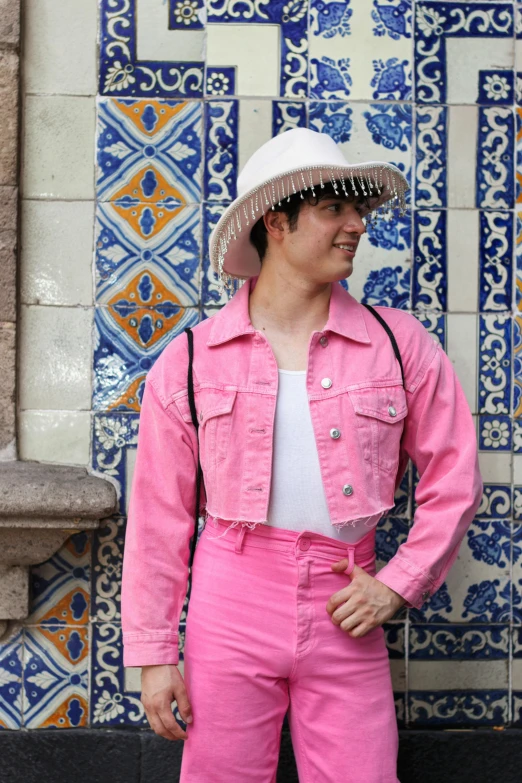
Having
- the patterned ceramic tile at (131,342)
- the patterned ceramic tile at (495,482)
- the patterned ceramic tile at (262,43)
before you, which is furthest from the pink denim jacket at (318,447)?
the patterned ceramic tile at (262,43)

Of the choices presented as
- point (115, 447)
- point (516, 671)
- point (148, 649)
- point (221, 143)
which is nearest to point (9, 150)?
point (221, 143)

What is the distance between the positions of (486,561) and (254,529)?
3.59 feet

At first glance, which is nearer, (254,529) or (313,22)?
(254,529)

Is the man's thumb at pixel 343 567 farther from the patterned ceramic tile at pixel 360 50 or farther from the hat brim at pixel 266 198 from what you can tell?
the patterned ceramic tile at pixel 360 50

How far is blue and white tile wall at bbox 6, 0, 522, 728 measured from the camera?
9.02 ft

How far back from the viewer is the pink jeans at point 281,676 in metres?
1.93

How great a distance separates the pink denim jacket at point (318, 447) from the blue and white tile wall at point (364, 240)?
0.69 meters

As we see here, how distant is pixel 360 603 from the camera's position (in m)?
1.94

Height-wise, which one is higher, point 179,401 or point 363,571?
point 179,401

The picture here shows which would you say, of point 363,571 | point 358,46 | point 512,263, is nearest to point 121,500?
point 363,571

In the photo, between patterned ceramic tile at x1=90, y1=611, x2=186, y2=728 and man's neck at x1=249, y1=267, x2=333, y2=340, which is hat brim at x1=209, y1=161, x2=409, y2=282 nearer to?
man's neck at x1=249, y1=267, x2=333, y2=340

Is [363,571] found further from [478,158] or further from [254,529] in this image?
[478,158]

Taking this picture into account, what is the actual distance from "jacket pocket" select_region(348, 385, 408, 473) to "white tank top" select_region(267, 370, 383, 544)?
0.12 m

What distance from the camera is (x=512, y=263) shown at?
9.12 feet
